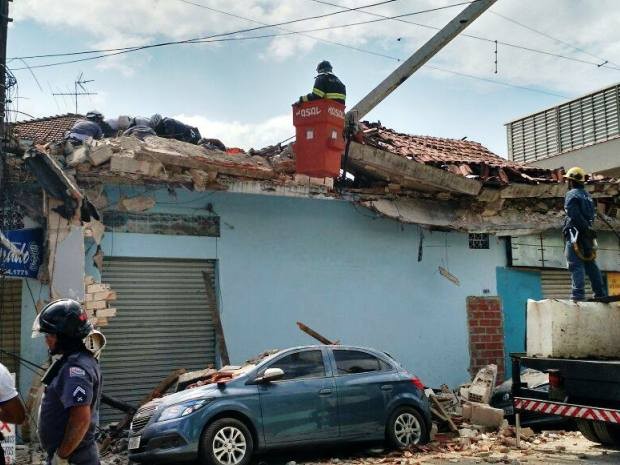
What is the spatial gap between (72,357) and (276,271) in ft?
30.0

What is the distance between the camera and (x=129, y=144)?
34.6 feet

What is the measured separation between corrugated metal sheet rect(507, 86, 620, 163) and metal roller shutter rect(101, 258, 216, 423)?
39.3ft

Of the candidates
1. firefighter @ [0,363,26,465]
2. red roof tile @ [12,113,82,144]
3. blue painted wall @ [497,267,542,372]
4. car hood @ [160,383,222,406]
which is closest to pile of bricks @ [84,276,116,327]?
car hood @ [160,383,222,406]

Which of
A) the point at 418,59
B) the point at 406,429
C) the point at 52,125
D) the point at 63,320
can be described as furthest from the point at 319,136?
the point at 52,125

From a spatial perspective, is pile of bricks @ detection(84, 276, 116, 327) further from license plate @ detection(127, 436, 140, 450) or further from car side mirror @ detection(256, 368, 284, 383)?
Answer: car side mirror @ detection(256, 368, 284, 383)

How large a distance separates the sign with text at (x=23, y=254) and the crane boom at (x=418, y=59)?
5308 mm

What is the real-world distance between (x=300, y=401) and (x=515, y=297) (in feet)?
25.5

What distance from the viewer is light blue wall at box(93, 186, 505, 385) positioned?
12.3 meters

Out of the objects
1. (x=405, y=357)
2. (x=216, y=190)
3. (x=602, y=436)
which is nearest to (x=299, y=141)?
(x=216, y=190)

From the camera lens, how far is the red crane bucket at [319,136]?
36.0 feet

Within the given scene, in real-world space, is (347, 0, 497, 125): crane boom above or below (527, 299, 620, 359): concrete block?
above

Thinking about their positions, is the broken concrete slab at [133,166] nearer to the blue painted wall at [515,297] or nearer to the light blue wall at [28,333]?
the light blue wall at [28,333]

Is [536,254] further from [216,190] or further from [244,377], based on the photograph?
[244,377]

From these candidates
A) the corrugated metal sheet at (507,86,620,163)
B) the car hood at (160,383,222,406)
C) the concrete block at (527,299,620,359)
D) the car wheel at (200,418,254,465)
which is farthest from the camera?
the corrugated metal sheet at (507,86,620,163)
